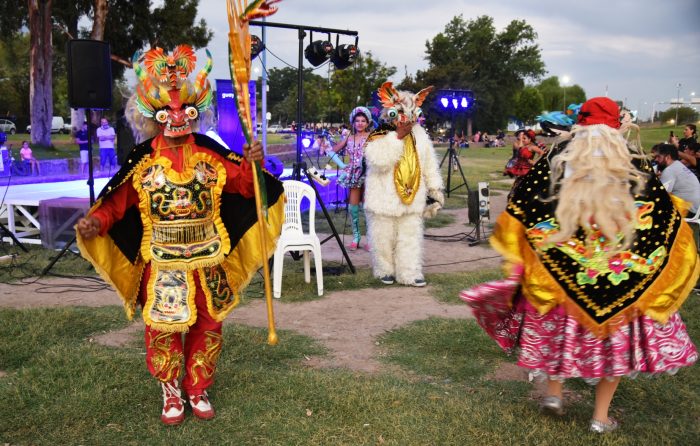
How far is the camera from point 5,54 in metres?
38.3

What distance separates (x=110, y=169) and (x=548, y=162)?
54.0ft

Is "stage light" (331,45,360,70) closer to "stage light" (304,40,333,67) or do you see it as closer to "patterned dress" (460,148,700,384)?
"stage light" (304,40,333,67)

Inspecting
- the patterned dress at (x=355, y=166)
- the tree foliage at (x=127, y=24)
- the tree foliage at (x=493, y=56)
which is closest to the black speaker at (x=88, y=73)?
the patterned dress at (x=355, y=166)

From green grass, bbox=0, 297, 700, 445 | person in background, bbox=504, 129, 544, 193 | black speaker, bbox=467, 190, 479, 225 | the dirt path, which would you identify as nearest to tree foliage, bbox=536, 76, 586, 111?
black speaker, bbox=467, 190, 479, 225

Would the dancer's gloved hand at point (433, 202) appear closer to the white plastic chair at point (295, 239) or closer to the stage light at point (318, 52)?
the white plastic chair at point (295, 239)

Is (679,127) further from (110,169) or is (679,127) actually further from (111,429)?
(111,429)

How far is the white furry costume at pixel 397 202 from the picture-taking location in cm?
623

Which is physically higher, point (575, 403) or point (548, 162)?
point (548, 162)

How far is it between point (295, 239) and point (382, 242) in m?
0.97

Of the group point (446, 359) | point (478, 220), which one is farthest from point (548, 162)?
point (478, 220)

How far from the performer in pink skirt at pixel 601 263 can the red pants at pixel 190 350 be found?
172cm

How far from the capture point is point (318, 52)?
8008 millimetres

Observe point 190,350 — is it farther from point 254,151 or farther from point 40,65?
point 40,65

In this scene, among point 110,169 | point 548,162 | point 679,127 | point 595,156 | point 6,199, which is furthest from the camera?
point 679,127
